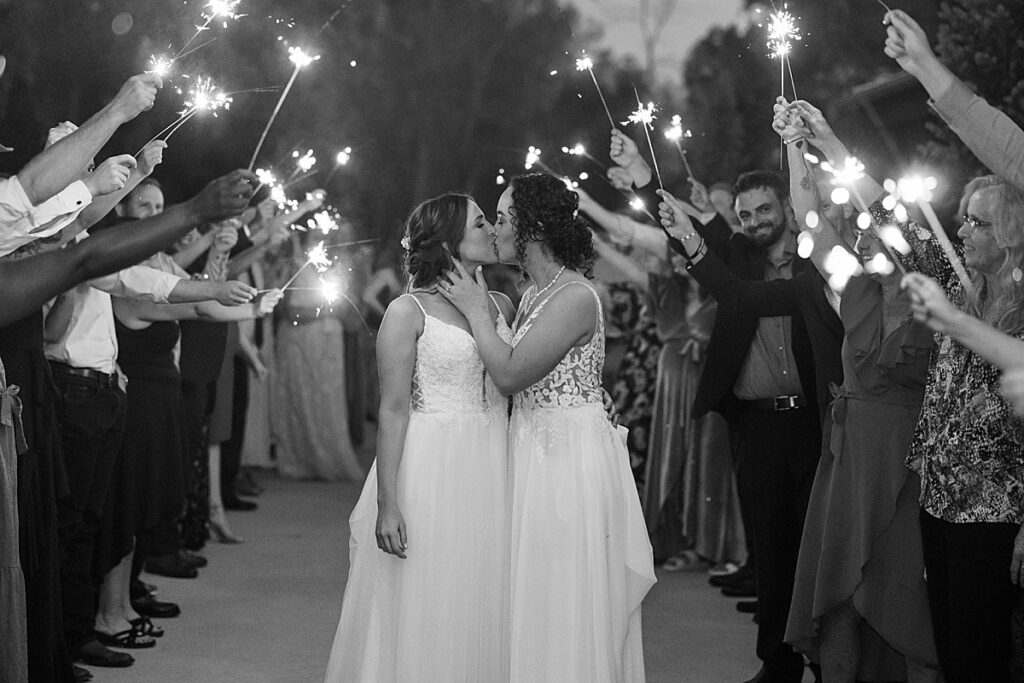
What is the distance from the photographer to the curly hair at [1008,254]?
3275 mm

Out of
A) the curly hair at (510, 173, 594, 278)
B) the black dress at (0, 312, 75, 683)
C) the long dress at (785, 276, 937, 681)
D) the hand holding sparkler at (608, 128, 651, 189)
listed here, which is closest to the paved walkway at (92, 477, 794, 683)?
the black dress at (0, 312, 75, 683)

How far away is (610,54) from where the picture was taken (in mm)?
15812

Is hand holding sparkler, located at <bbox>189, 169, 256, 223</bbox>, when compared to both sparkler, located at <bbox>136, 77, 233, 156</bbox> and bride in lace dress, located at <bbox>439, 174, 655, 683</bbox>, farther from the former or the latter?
sparkler, located at <bbox>136, 77, 233, 156</bbox>

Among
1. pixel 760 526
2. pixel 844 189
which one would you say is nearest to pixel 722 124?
pixel 760 526

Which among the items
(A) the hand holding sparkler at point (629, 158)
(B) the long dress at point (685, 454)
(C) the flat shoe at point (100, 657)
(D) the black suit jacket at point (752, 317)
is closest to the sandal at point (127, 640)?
(C) the flat shoe at point (100, 657)

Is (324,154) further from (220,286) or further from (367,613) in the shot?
(367,613)

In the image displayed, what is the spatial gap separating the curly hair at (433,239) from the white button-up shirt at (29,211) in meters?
1.01

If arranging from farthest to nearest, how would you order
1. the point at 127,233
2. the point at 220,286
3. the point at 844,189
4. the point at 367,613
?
the point at 220,286 < the point at 367,613 < the point at 844,189 < the point at 127,233

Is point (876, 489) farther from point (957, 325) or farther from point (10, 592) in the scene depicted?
point (10, 592)

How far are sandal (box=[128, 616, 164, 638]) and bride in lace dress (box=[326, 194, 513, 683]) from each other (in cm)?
193

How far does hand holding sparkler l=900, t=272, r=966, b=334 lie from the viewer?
6.97 feet

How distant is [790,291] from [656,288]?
244 cm

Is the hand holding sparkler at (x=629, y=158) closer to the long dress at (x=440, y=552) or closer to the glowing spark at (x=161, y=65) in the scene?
the long dress at (x=440, y=552)

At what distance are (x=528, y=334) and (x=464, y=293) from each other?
228 millimetres
